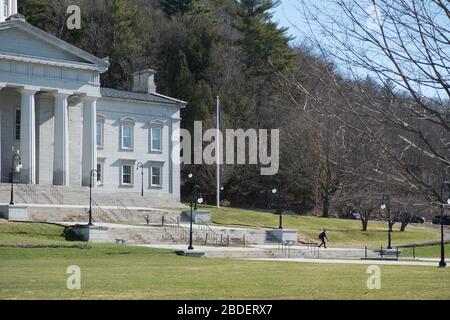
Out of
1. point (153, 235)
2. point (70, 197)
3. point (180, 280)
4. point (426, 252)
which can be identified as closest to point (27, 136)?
point (70, 197)

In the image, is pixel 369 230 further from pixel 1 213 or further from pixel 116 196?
pixel 1 213

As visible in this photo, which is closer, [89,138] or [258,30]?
[89,138]

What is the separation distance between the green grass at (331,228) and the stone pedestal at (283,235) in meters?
3.87

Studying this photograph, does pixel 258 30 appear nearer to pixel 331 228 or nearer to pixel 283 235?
pixel 331 228

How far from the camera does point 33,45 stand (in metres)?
57.7

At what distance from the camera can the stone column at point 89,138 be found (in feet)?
201

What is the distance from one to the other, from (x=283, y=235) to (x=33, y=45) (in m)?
23.4

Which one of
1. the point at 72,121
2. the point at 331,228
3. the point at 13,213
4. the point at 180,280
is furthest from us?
the point at 331,228

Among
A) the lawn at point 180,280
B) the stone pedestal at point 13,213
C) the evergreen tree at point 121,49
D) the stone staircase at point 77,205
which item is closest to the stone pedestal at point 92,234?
the stone pedestal at point 13,213

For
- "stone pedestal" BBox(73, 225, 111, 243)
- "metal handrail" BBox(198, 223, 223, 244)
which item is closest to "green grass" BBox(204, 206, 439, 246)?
"metal handrail" BBox(198, 223, 223, 244)

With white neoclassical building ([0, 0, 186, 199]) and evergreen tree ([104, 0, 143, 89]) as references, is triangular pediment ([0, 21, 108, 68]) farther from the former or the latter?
evergreen tree ([104, 0, 143, 89])

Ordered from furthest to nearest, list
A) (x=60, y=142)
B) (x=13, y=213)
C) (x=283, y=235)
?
1. (x=60, y=142)
2. (x=283, y=235)
3. (x=13, y=213)

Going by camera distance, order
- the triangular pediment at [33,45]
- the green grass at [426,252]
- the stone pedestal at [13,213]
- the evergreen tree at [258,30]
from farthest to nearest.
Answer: the evergreen tree at [258,30], the triangular pediment at [33,45], the green grass at [426,252], the stone pedestal at [13,213]

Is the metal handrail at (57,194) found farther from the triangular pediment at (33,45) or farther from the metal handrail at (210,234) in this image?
the metal handrail at (210,234)
